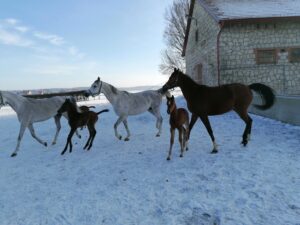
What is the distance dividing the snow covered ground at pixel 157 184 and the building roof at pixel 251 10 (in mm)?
8368

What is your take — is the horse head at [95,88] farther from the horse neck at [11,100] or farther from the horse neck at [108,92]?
the horse neck at [11,100]

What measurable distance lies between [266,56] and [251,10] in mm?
3023

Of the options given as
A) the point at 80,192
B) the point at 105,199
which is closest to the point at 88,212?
the point at 105,199

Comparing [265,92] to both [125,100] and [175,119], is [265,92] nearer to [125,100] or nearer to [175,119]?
[175,119]

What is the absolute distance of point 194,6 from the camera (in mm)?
18859

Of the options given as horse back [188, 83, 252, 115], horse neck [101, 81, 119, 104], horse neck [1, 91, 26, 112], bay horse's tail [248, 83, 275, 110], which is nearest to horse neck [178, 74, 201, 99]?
horse back [188, 83, 252, 115]

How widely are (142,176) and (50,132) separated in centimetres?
667

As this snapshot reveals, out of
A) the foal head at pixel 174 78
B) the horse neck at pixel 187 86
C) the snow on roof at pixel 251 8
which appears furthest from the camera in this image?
the snow on roof at pixel 251 8

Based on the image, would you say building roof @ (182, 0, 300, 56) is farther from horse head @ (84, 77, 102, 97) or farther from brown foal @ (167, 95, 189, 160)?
brown foal @ (167, 95, 189, 160)

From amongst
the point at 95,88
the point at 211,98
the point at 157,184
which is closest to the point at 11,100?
the point at 95,88

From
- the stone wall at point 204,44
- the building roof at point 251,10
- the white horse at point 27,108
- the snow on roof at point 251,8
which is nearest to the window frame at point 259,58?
the building roof at point 251,10

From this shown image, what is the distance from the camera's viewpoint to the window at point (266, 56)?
13.7 meters

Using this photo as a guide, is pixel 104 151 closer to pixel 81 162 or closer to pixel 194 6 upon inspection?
pixel 81 162

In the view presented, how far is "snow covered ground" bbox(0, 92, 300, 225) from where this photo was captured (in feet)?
10.4
